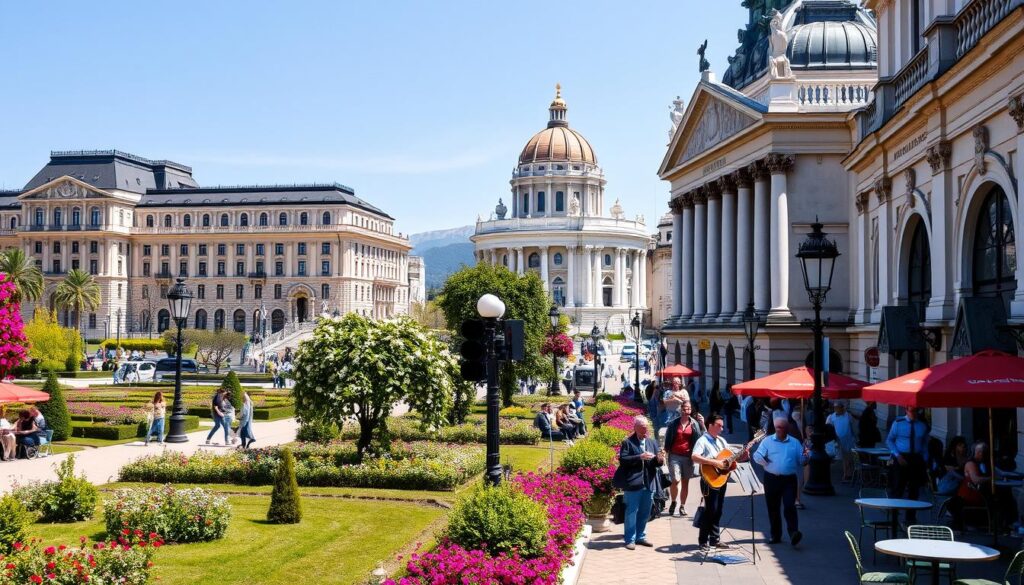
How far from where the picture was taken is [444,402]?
2164 centimetres

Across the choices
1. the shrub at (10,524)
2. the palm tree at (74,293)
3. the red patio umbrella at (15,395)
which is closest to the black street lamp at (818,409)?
the shrub at (10,524)

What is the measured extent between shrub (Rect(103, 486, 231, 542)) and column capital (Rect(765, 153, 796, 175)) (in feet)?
92.7

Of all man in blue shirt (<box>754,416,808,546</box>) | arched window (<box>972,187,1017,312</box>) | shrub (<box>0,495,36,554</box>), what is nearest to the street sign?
arched window (<box>972,187,1017,312</box>)

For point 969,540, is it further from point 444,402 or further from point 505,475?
point 444,402

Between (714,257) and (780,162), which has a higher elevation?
(780,162)

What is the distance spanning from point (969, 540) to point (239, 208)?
121 m

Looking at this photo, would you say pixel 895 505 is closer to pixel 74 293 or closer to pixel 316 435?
pixel 316 435

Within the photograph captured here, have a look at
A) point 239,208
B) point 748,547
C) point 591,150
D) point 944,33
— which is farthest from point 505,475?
point 591,150

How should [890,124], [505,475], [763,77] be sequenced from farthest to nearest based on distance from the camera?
[763,77], [890,124], [505,475]

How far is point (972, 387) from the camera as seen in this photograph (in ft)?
47.1

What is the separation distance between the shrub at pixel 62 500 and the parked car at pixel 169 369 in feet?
160

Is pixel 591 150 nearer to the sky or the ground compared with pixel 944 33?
nearer to the sky

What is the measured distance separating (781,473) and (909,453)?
3508mm

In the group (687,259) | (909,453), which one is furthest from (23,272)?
(909,453)
